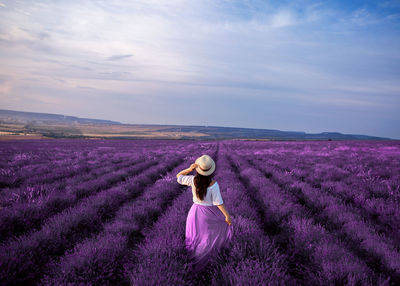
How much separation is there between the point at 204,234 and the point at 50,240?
7.46 ft

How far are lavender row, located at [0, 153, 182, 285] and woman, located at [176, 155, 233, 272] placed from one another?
1.88m

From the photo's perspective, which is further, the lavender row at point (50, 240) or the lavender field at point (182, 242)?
the lavender row at point (50, 240)

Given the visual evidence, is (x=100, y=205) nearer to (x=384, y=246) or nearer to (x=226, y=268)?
(x=226, y=268)

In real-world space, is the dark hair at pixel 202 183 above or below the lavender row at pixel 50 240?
above

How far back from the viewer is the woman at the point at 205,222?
109 inches

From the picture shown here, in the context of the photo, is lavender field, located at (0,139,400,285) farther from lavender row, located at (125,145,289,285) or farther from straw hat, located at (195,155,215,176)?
straw hat, located at (195,155,215,176)

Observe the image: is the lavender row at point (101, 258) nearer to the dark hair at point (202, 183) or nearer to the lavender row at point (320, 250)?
the dark hair at point (202, 183)

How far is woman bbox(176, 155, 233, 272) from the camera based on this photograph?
2.77 m

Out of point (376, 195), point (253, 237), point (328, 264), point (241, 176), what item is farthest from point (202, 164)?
point (241, 176)

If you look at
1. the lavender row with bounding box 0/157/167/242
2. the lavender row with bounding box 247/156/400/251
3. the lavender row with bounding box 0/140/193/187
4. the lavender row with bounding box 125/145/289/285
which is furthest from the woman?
the lavender row with bounding box 0/140/193/187

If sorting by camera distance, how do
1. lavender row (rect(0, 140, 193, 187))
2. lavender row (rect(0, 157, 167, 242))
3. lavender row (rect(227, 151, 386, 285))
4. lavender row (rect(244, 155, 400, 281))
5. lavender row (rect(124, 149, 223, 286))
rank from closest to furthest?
lavender row (rect(124, 149, 223, 286)) < lavender row (rect(227, 151, 386, 285)) < lavender row (rect(244, 155, 400, 281)) < lavender row (rect(0, 157, 167, 242)) < lavender row (rect(0, 140, 193, 187))

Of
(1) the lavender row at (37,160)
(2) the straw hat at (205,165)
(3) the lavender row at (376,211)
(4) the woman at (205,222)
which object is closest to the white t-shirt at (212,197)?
(4) the woman at (205,222)

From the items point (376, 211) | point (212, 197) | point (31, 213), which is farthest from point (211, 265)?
point (376, 211)

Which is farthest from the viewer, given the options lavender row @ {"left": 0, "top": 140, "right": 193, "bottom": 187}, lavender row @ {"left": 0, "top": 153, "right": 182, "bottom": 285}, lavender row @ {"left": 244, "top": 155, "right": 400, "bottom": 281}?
lavender row @ {"left": 0, "top": 140, "right": 193, "bottom": 187}
